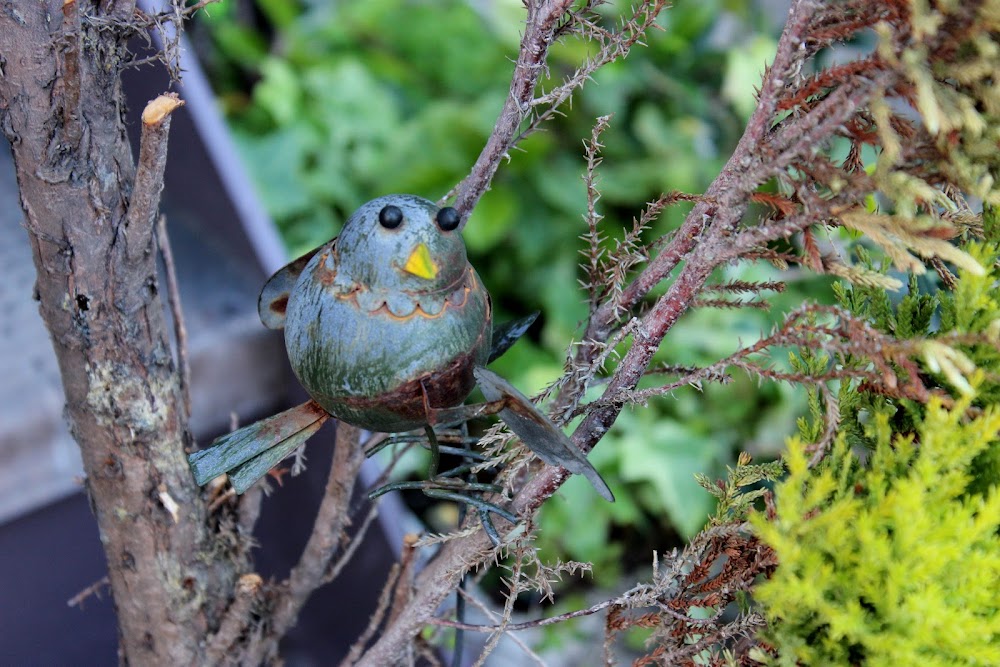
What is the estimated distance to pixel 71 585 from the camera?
4.80 ft

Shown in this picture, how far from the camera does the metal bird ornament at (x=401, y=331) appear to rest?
64 cm

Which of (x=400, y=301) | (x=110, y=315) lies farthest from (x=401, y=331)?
(x=110, y=315)

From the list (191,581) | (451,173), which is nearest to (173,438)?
(191,581)

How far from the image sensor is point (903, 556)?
21.3 inches

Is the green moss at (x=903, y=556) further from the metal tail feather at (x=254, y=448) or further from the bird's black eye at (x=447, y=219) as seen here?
the metal tail feather at (x=254, y=448)

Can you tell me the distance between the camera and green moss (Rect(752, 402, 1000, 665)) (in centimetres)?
53

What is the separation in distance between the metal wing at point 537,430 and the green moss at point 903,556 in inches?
5.1

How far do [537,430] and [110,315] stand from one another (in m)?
0.43

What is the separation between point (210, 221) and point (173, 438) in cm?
99

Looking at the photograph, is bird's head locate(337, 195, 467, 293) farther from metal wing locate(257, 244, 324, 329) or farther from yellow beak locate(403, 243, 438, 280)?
metal wing locate(257, 244, 324, 329)

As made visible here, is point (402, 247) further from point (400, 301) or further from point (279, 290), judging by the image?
point (279, 290)

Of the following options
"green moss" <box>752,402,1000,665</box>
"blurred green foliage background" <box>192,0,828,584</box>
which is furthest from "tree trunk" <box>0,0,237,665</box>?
"blurred green foliage background" <box>192,0,828,584</box>

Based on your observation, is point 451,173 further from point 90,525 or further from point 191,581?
point 191,581

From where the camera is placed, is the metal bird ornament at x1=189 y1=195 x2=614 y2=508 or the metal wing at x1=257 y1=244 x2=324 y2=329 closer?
the metal bird ornament at x1=189 y1=195 x2=614 y2=508
